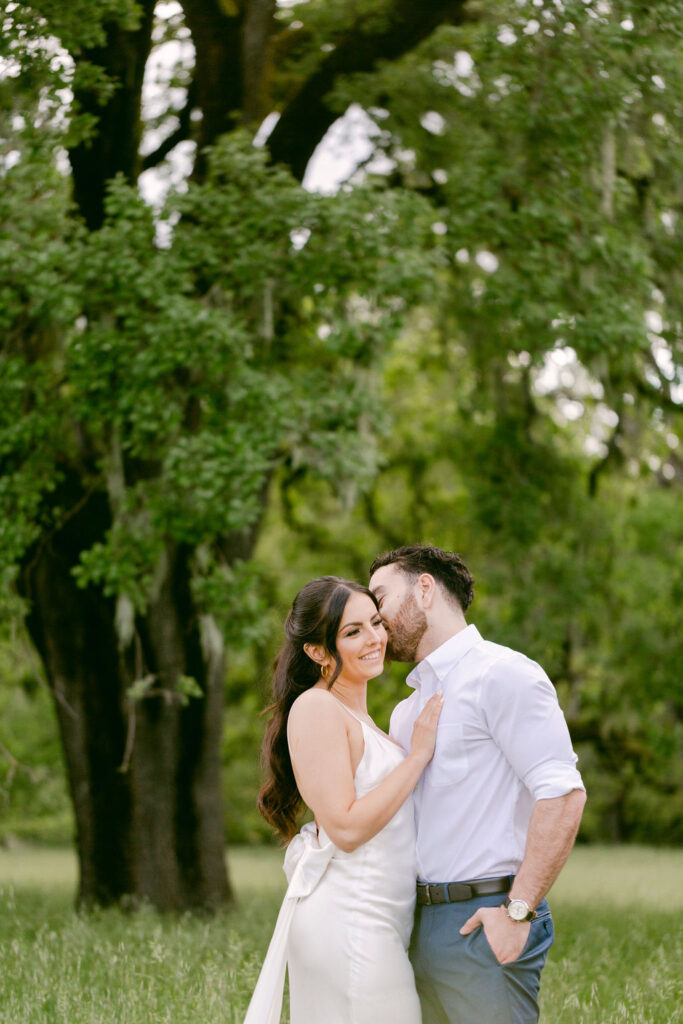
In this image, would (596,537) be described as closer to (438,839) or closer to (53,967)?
(53,967)

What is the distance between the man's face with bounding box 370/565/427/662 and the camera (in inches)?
155

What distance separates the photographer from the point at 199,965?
6.32m

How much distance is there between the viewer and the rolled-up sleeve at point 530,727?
3404 mm

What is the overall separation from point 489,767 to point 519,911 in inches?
17.8

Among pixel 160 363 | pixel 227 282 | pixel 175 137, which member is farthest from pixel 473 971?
pixel 175 137

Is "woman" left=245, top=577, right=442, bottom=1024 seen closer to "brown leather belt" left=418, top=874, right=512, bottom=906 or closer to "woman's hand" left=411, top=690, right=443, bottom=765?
"woman's hand" left=411, top=690, right=443, bottom=765

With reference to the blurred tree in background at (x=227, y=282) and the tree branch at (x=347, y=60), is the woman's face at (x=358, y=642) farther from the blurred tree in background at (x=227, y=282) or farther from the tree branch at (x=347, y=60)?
the tree branch at (x=347, y=60)

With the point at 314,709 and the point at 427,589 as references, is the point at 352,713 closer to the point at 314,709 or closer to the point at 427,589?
the point at 314,709

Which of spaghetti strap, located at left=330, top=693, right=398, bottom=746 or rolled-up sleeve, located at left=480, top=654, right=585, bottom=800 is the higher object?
rolled-up sleeve, located at left=480, top=654, right=585, bottom=800

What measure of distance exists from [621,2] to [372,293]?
2.89 m

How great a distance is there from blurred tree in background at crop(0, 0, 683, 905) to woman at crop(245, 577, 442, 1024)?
408cm

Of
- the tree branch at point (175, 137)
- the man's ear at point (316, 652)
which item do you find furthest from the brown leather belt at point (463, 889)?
the tree branch at point (175, 137)

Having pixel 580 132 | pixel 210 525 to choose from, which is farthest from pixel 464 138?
pixel 210 525

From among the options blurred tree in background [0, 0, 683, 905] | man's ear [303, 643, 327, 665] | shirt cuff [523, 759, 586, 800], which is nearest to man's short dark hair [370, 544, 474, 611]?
man's ear [303, 643, 327, 665]
